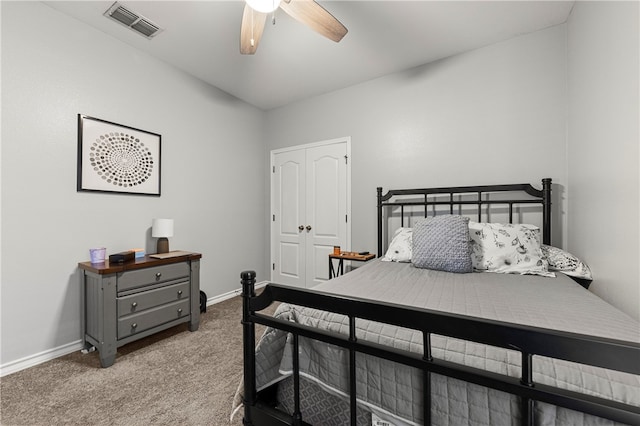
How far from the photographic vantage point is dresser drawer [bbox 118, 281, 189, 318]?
2070mm

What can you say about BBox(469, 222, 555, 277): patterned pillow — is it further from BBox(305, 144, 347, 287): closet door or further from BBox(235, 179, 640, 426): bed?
BBox(305, 144, 347, 287): closet door

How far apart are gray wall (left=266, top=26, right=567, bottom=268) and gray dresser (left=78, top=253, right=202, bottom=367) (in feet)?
6.22

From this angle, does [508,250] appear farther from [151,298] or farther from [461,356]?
[151,298]

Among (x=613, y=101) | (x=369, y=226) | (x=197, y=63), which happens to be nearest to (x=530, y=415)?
(x=613, y=101)

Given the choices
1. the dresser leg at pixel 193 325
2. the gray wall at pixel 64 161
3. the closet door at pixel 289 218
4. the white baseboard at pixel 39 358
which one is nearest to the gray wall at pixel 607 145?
the closet door at pixel 289 218

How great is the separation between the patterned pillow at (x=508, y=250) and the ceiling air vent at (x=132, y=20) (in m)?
3.12

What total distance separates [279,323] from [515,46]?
304cm

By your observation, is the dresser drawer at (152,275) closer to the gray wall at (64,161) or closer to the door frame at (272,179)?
the gray wall at (64,161)

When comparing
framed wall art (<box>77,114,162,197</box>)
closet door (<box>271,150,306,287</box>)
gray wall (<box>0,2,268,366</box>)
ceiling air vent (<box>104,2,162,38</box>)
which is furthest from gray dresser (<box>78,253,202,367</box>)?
ceiling air vent (<box>104,2,162,38</box>)

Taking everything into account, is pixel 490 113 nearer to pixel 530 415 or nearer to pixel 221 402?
pixel 530 415

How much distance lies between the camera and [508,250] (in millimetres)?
1916

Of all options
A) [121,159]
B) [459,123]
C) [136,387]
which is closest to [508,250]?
[459,123]

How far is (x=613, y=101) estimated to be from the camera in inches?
57.2

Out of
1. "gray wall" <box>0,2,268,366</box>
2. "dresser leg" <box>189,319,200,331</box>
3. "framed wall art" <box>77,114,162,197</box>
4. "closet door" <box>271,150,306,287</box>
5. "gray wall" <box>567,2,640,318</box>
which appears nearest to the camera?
"gray wall" <box>567,2,640,318</box>
